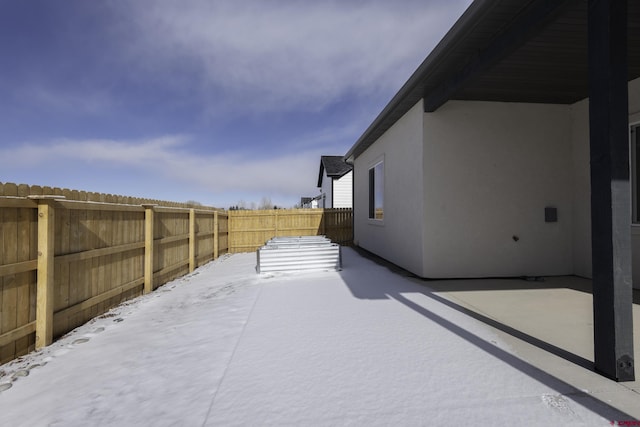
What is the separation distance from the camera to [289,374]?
2246 millimetres

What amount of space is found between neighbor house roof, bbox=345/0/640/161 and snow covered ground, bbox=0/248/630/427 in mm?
3243

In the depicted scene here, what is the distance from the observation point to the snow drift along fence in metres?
2.60

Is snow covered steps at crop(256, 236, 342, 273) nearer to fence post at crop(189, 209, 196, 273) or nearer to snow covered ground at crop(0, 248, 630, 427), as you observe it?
fence post at crop(189, 209, 196, 273)

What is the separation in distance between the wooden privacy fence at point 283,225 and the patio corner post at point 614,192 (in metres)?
10.4

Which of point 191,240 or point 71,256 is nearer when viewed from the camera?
point 71,256

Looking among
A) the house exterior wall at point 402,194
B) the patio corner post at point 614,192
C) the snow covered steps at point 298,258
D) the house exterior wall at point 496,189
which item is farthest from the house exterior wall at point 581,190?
the snow covered steps at point 298,258

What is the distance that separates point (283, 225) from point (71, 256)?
29.8 ft

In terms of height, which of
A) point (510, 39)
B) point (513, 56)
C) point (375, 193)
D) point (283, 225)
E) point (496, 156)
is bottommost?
point (283, 225)

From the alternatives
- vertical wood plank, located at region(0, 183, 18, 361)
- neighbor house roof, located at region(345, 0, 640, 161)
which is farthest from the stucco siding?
vertical wood plank, located at region(0, 183, 18, 361)

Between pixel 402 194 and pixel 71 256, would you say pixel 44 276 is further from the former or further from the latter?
pixel 402 194

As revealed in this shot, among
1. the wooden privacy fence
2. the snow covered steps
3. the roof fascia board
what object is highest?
the roof fascia board

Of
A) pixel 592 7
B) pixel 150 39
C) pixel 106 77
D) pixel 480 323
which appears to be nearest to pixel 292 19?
pixel 150 39

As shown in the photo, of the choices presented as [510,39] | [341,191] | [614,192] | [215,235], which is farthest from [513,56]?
[341,191]

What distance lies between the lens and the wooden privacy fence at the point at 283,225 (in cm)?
1166
